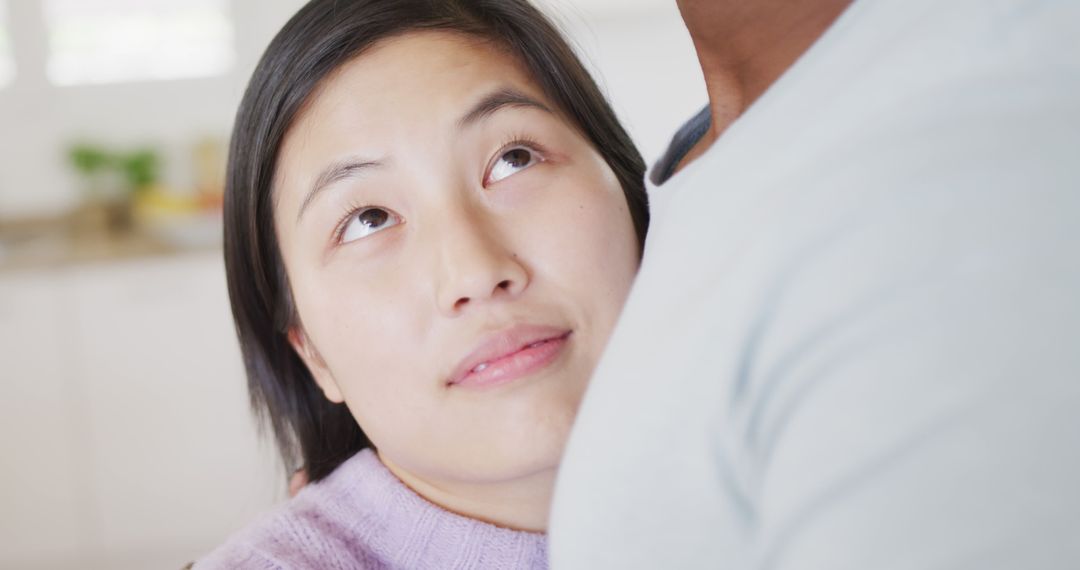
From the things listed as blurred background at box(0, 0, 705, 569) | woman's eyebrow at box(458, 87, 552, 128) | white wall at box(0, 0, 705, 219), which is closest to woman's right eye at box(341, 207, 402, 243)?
woman's eyebrow at box(458, 87, 552, 128)

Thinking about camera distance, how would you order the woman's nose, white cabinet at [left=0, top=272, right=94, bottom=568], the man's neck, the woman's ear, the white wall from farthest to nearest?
the white wall
white cabinet at [left=0, top=272, right=94, bottom=568]
the woman's ear
the woman's nose
the man's neck

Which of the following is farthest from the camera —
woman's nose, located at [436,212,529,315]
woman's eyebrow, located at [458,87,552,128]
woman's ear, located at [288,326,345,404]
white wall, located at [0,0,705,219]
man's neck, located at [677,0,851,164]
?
white wall, located at [0,0,705,219]

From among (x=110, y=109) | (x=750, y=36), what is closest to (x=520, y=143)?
(x=750, y=36)

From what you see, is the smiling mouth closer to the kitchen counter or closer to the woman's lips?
the woman's lips

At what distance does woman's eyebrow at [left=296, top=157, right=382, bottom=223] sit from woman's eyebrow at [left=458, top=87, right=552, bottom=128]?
9 centimetres

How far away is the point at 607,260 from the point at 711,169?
0.40 m

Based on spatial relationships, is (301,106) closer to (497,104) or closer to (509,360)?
(497,104)

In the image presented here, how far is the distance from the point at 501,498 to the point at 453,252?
0.87 ft

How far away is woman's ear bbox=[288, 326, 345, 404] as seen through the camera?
1.11 m

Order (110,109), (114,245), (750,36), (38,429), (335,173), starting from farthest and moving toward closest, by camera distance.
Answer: (110,109), (114,245), (38,429), (335,173), (750,36)

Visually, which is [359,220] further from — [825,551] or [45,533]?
[45,533]

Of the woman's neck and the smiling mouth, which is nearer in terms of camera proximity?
the smiling mouth

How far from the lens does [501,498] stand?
100cm

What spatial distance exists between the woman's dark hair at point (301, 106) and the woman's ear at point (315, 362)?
A: 0.05 feet
